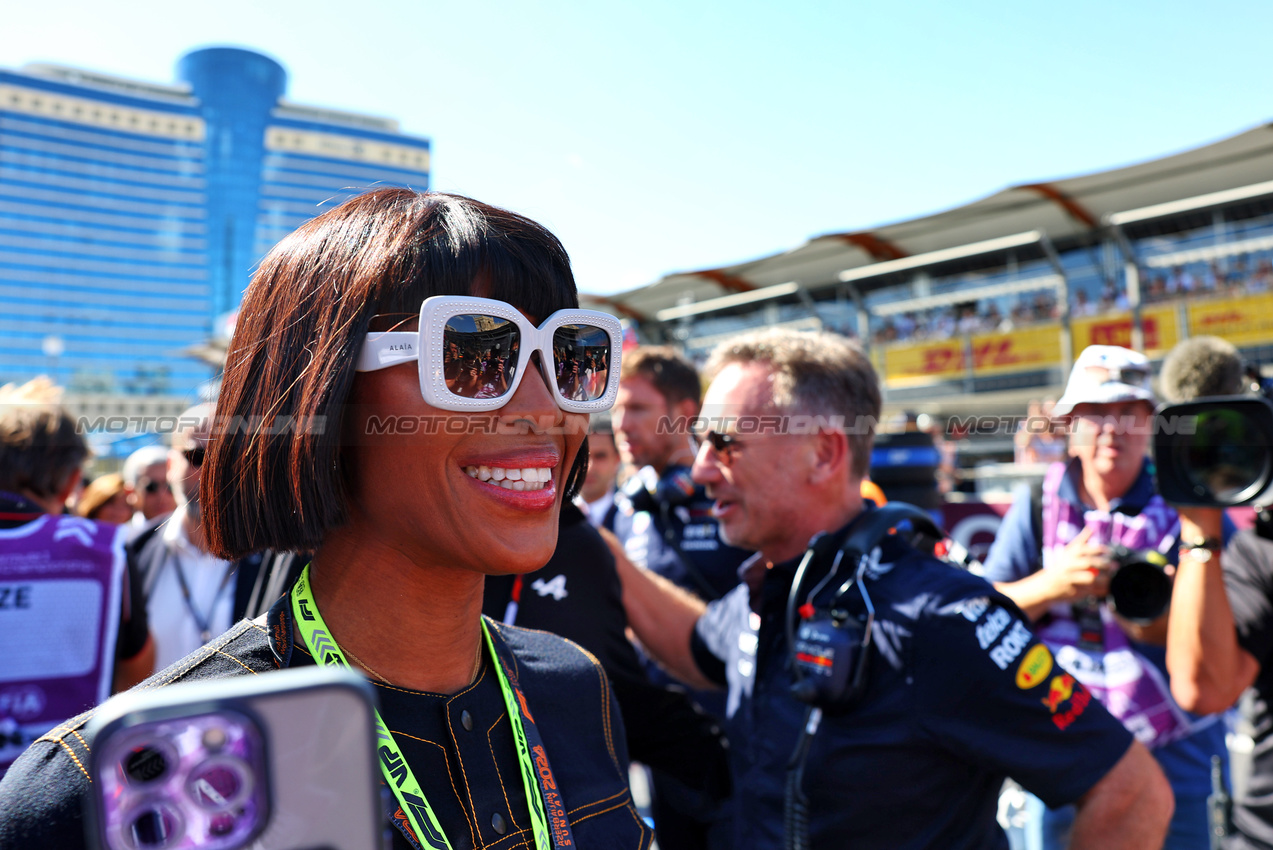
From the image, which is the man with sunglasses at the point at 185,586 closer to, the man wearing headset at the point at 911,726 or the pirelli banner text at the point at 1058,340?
the man wearing headset at the point at 911,726

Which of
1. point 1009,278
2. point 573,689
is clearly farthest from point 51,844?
point 1009,278

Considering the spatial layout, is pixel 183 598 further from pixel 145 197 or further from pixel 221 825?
pixel 145 197

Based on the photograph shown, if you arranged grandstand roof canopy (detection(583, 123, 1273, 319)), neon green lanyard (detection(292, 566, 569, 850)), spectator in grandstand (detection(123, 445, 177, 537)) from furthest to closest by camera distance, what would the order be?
grandstand roof canopy (detection(583, 123, 1273, 319)) < spectator in grandstand (detection(123, 445, 177, 537)) < neon green lanyard (detection(292, 566, 569, 850))

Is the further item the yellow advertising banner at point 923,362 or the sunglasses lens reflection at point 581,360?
the yellow advertising banner at point 923,362

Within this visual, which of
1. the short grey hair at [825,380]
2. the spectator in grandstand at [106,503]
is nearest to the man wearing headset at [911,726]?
the short grey hair at [825,380]

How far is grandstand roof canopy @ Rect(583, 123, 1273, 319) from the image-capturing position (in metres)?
15.2

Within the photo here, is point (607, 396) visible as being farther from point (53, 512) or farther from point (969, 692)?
point (53, 512)

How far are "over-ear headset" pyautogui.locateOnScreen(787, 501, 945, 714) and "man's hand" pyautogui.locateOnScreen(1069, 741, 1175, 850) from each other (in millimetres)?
544

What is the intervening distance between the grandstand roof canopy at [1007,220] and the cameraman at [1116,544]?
13.8m

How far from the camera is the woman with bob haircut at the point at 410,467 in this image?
1.13m

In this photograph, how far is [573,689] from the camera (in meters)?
1.50

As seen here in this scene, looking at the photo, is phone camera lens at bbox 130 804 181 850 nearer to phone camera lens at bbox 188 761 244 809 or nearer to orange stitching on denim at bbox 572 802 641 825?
phone camera lens at bbox 188 761 244 809

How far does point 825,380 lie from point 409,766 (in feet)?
5.93

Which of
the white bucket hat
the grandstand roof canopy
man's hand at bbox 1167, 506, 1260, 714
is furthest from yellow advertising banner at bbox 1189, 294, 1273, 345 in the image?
man's hand at bbox 1167, 506, 1260, 714
